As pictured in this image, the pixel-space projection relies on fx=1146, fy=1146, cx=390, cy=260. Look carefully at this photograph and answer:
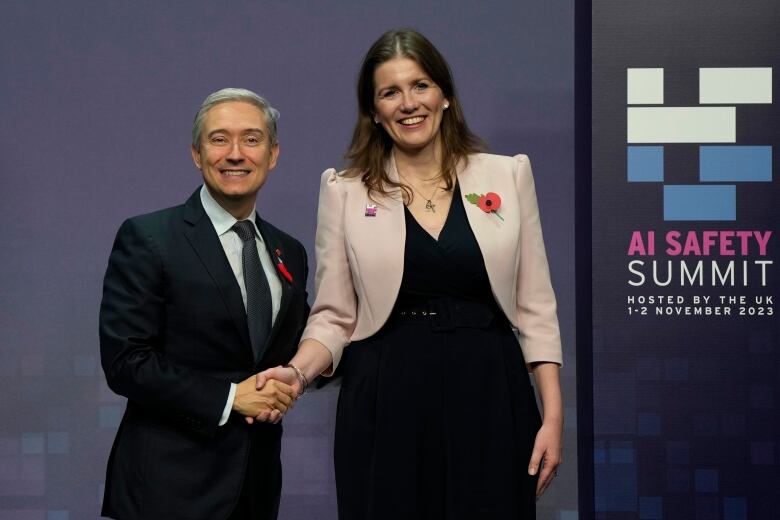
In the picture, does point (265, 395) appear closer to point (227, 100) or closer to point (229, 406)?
point (229, 406)

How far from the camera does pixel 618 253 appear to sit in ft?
10.5

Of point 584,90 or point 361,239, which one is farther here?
point 584,90

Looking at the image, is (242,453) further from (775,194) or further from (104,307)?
(775,194)

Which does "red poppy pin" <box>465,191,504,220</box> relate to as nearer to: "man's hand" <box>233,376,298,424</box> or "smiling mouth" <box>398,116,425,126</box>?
"smiling mouth" <box>398,116,425,126</box>

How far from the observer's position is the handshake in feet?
8.14

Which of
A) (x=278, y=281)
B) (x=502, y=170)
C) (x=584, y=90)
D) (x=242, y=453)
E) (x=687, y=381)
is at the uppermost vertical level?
(x=584, y=90)

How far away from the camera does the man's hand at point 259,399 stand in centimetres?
248

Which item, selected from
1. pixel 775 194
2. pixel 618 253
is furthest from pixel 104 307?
pixel 775 194

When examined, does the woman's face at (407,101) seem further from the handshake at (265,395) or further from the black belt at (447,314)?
the handshake at (265,395)

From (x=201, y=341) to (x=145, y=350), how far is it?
126mm

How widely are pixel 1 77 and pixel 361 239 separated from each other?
2.18 meters

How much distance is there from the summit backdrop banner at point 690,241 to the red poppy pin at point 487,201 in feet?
2.27

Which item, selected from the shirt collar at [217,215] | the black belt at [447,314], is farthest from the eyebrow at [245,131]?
the black belt at [447,314]

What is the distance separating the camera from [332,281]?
2.63 meters
